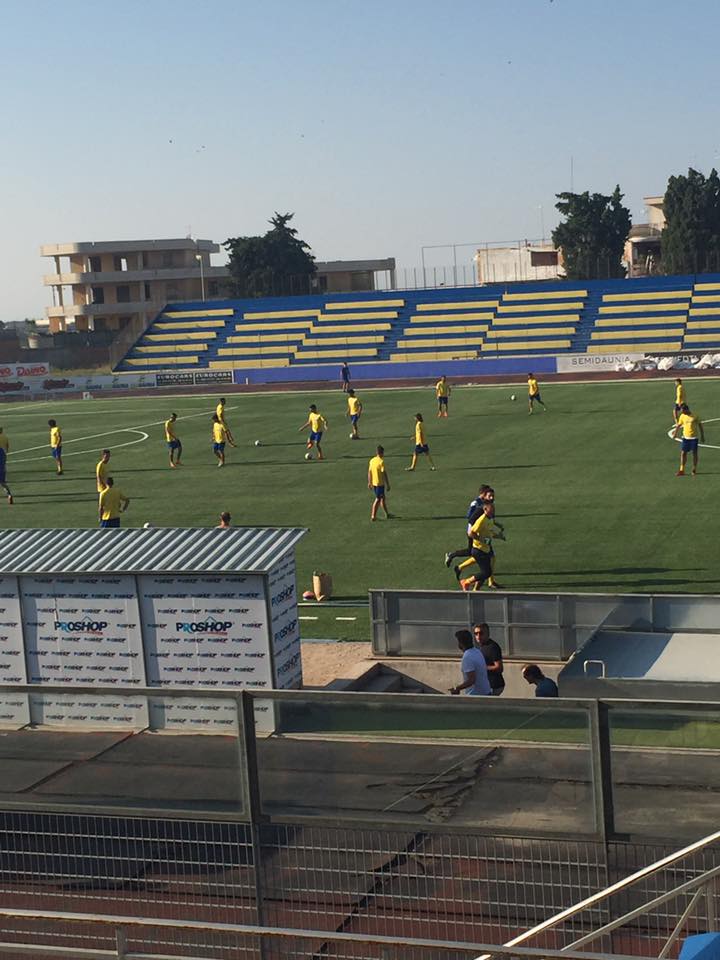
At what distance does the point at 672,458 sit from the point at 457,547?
10448 mm

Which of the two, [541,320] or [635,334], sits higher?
[541,320]

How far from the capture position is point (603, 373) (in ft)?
202

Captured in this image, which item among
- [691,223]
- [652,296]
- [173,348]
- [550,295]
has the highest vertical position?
[691,223]

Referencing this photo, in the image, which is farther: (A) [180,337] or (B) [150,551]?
(A) [180,337]

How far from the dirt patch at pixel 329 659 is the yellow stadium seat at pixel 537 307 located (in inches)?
2387

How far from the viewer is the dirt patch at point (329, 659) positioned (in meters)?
16.8

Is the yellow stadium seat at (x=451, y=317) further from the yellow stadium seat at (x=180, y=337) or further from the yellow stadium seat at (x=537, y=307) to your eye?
the yellow stadium seat at (x=180, y=337)

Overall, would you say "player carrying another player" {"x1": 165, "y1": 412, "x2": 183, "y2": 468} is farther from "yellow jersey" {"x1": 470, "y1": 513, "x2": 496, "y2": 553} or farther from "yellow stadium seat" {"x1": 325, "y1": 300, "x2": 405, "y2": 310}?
"yellow stadium seat" {"x1": 325, "y1": 300, "x2": 405, "y2": 310}

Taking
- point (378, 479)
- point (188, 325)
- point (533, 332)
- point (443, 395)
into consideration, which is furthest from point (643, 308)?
point (378, 479)

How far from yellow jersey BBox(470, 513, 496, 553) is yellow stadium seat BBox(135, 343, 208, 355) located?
201 ft

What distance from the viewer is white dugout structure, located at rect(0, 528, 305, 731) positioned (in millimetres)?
15398

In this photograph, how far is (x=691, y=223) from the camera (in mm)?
90250

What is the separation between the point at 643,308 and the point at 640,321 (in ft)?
6.75

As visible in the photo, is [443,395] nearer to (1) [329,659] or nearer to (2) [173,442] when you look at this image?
(2) [173,442]
